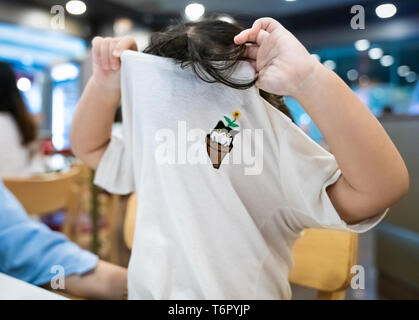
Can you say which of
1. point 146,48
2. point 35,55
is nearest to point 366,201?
point 146,48

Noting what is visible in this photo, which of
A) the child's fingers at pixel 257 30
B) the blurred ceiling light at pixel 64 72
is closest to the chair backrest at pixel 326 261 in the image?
the child's fingers at pixel 257 30

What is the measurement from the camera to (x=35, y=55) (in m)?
4.41

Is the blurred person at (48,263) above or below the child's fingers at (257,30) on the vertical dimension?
below

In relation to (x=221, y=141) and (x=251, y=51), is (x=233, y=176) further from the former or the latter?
(x=251, y=51)

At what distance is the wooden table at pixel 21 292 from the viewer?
52 centimetres

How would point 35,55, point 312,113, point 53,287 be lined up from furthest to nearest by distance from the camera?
point 35,55
point 53,287
point 312,113

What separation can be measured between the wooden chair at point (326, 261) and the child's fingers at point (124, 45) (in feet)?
1.78

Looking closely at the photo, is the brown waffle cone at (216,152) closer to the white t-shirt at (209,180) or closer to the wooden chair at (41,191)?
the white t-shirt at (209,180)

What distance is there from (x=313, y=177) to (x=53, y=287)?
1.90ft

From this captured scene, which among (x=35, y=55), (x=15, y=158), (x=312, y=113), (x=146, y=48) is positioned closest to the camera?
(x=312, y=113)

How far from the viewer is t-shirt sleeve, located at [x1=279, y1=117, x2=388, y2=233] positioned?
0.43 m

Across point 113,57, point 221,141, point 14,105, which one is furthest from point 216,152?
point 14,105

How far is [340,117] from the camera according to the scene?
0.39 metres
